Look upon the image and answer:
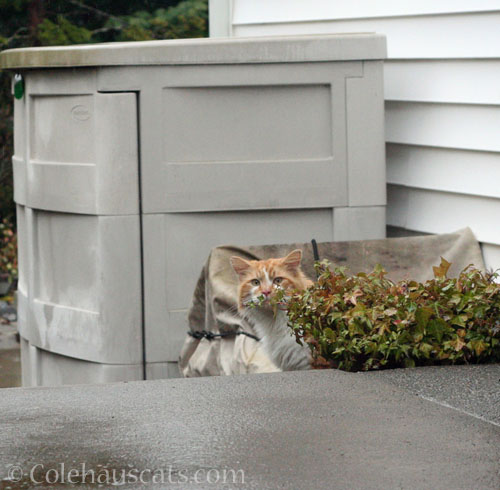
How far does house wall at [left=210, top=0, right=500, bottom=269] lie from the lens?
460cm

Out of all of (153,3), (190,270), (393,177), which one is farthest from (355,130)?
(153,3)

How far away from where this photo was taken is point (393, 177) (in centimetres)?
546

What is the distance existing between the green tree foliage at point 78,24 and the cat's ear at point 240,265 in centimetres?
880

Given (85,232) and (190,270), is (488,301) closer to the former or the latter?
(190,270)

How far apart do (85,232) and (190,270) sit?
591 millimetres

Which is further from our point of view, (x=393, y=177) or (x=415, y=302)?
(x=393, y=177)

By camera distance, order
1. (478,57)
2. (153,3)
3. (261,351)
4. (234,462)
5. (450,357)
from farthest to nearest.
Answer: (153,3)
(478,57)
(261,351)
(450,357)
(234,462)

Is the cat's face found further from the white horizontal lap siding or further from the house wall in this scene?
the white horizontal lap siding

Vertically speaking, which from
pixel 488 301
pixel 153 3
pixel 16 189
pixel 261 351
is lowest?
pixel 261 351

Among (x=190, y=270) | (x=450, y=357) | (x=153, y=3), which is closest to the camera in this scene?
(x=450, y=357)

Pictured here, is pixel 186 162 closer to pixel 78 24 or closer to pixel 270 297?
pixel 270 297

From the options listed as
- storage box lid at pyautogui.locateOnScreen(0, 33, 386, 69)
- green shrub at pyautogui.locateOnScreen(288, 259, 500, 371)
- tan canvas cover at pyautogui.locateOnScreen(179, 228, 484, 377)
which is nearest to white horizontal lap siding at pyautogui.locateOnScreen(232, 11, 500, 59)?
storage box lid at pyautogui.locateOnScreen(0, 33, 386, 69)

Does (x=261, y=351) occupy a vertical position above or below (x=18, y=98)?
below

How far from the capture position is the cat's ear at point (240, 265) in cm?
450
